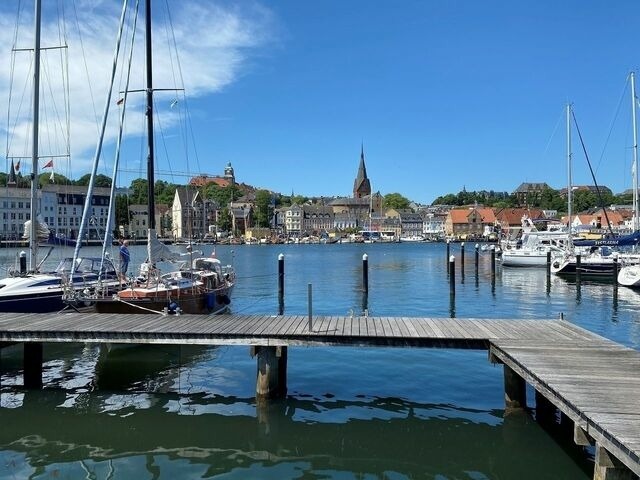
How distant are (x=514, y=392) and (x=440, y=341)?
2.01 metres

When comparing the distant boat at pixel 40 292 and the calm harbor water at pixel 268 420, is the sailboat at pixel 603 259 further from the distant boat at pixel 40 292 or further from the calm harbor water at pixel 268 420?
the distant boat at pixel 40 292

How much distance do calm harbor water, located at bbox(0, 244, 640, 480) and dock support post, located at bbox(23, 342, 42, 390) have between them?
0.35 m

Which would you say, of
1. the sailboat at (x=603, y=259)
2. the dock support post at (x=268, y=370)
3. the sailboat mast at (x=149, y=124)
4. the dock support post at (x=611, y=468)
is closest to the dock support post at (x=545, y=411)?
the dock support post at (x=611, y=468)

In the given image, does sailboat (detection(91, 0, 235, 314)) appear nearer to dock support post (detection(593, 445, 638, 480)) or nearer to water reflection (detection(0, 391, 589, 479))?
water reflection (detection(0, 391, 589, 479))

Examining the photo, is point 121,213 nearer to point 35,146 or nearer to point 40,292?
point 35,146

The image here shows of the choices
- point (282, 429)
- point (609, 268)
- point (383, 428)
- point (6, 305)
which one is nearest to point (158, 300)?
point (6, 305)

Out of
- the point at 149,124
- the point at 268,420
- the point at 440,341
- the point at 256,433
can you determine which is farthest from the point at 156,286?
the point at 440,341

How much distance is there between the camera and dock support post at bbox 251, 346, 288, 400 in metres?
13.9

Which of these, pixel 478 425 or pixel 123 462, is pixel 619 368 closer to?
pixel 478 425

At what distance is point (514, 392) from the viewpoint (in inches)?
521

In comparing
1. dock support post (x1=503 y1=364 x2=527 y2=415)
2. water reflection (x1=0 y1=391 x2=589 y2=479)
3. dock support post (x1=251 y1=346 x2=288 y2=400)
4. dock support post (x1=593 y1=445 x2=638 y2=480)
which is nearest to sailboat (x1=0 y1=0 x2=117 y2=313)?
water reflection (x1=0 y1=391 x2=589 y2=479)

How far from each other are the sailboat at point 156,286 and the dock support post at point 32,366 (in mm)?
3193

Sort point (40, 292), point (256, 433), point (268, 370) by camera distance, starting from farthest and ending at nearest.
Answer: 1. point (40, 292)
2. point (268, 370)
3. point (256, 433)

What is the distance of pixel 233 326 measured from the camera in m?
15.0
